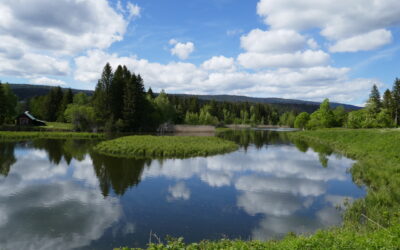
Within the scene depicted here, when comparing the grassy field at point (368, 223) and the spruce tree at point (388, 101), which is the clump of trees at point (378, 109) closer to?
the spruce tree at point (388, 101)

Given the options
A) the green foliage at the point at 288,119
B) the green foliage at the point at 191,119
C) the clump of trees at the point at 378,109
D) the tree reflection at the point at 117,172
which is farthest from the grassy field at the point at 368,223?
the green foliage at the point at 288,119

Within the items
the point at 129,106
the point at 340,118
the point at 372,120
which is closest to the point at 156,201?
the point at 129,106

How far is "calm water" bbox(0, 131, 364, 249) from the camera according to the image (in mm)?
12531

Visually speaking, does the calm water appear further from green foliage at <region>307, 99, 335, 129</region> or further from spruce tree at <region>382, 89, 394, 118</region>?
spruce tree at <region>382, 89, 394, 118</region>

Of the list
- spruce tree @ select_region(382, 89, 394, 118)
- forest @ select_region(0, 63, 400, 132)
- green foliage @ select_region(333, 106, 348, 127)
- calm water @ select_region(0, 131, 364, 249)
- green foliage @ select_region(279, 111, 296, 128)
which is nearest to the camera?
calm water @ select_region(0, 131, 364, 249)

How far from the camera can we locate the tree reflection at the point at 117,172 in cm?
2080

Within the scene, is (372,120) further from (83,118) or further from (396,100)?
(83,118)

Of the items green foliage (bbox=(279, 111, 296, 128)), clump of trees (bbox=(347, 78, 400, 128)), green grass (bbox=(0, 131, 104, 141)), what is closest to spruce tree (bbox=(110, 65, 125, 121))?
green grass (bbox=(0, 131, 104, 141))

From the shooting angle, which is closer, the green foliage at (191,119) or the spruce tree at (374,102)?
the spruce tree at (374,102)

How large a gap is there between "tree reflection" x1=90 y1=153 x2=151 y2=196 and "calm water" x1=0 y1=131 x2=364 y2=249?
81 millimetres

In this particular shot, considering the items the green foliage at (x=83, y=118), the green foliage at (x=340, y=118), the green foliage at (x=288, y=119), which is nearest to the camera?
the green foliage at (x=83, y=118)

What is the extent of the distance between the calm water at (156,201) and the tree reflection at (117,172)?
0.27ft

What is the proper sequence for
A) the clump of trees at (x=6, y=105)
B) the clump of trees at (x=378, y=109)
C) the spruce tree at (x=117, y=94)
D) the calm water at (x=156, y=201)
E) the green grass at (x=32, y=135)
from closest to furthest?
1. the calm water at (x=156, y=201)
2. the green grass at (x=32, y=135)
3. the clump of trees at (x=6, y=105)
4. the spruce tree at (x=117, y=94)
5. the clump of trees at (x=378, y=109)

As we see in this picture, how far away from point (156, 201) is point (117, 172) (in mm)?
9662
